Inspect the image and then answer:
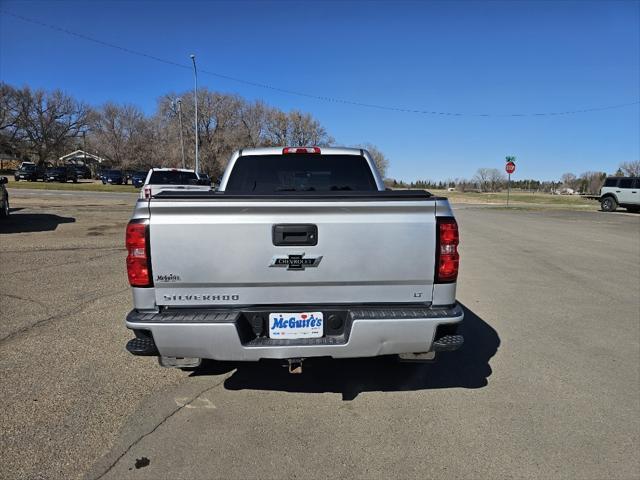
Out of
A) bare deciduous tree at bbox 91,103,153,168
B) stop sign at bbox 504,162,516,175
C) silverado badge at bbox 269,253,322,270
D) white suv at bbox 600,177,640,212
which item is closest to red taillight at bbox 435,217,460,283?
silverado badge at bbox 269,253,322,270

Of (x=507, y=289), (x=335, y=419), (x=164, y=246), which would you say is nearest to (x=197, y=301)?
(x=164, y=246)

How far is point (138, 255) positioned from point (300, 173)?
237 centimetres

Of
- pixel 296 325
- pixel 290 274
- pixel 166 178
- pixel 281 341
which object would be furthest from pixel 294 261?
pixel 166 178

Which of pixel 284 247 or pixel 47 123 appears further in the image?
pixel 47 123

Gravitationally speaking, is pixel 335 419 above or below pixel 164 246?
below

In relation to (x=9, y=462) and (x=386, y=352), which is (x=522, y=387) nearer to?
(x=386, y=352)

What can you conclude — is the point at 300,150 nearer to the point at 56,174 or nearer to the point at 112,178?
the point at 56,174

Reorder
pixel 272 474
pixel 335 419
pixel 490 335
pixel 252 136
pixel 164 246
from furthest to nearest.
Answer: pixel 252 136, pixel 490 335, pixel 335 419, pixel 164 246, pixel 272 474

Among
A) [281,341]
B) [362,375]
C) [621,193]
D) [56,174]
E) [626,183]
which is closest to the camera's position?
[281,341]

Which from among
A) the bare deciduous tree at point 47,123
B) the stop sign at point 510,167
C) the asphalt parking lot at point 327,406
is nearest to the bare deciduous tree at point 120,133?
the bare deciduous tree at point 47,123

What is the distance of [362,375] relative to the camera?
13.1ft

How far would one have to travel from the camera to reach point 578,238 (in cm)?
1430

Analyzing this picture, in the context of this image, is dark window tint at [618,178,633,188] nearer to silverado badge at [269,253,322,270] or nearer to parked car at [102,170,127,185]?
silverado badge at [269,253,322,270]

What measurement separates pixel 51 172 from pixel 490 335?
53531 mm
